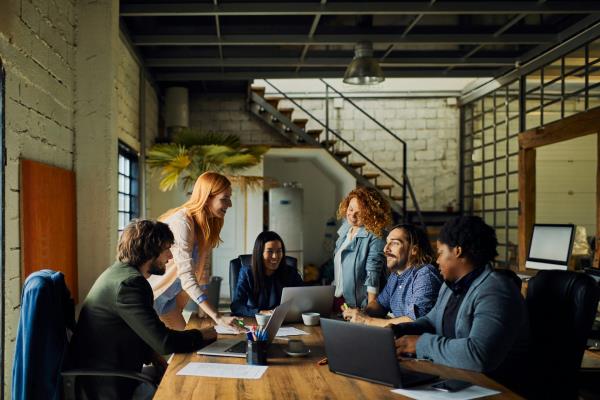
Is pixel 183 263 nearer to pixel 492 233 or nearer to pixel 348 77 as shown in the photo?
pixel 492 233

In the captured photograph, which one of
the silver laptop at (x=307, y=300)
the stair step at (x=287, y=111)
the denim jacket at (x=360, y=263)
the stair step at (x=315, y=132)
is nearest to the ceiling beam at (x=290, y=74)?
the stair step at (x=287, y=111)

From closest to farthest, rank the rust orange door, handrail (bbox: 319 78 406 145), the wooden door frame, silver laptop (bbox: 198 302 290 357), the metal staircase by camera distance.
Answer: silver laptop (bbox: 198 302 290 357) < the rust orange door < the wooden door frame < the metal staircase < handrail (bbox: 319 78 406 145)

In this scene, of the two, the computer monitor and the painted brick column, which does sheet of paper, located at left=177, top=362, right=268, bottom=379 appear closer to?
the painted brick column

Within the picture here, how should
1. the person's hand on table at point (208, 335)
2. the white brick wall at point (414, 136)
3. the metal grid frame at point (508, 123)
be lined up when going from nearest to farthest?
the person's hand on table at point (208, 335), the metal grid frame at point (508, 123), the white brick wall at point (414, 136)

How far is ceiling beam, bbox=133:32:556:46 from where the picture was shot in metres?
7.18

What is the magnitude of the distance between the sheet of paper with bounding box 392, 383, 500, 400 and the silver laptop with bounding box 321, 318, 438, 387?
38 mm

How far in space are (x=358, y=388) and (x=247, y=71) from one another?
768cm

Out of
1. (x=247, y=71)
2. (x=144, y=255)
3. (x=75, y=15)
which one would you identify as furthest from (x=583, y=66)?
(x=144, y=255)

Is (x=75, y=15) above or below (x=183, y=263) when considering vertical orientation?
above

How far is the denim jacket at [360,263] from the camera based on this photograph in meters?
4.11

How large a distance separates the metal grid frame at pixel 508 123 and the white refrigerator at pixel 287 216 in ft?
9.70

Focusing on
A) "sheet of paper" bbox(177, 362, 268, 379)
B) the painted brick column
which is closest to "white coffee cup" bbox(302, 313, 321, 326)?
"sheet of paper" bbox(177, 362, 268, 379)

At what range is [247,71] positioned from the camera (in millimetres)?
9281

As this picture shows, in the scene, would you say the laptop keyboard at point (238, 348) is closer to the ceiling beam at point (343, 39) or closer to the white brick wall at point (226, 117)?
the ceiling beam at point (343, 39)
